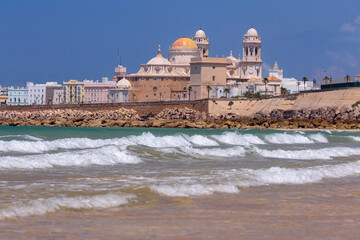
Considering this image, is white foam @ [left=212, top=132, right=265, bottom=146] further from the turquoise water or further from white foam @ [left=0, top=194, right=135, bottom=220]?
white foam @ [left=0, top=194, right=135, bottom=220]

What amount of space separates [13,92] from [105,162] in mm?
174658

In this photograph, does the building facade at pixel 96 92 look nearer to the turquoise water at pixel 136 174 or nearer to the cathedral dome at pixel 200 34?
the cathedral dome at pixel 200 34

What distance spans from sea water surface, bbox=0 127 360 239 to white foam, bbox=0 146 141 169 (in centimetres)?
3

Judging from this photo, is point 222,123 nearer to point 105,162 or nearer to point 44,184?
point 105,162

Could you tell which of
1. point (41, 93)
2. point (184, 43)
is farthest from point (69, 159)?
point (41, 93)

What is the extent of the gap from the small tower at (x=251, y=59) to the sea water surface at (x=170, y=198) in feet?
326

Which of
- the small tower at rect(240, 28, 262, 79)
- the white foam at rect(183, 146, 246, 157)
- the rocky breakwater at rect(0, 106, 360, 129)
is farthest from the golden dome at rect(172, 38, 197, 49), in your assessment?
the white foam at rect(183, 146, 246, 157)

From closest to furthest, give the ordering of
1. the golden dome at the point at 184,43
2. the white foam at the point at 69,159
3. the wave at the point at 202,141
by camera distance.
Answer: the white foam at the point at 69,159
the wave at the point at 202,141
the golden dome at the point at 184,43

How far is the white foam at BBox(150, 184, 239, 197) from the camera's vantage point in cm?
1519

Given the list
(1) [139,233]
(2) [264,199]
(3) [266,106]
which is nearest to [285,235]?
(1) [139,233]

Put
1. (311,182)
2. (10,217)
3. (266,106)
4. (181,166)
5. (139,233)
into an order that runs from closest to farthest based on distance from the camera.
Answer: (139,233) < (10,217) < (311,182) < (181,166) < (266,106)

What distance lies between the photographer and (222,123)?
253 feet

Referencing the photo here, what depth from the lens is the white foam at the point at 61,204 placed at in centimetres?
1251

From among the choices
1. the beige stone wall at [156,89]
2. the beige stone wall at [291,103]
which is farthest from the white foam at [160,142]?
the beige stone wall at [156,89]
